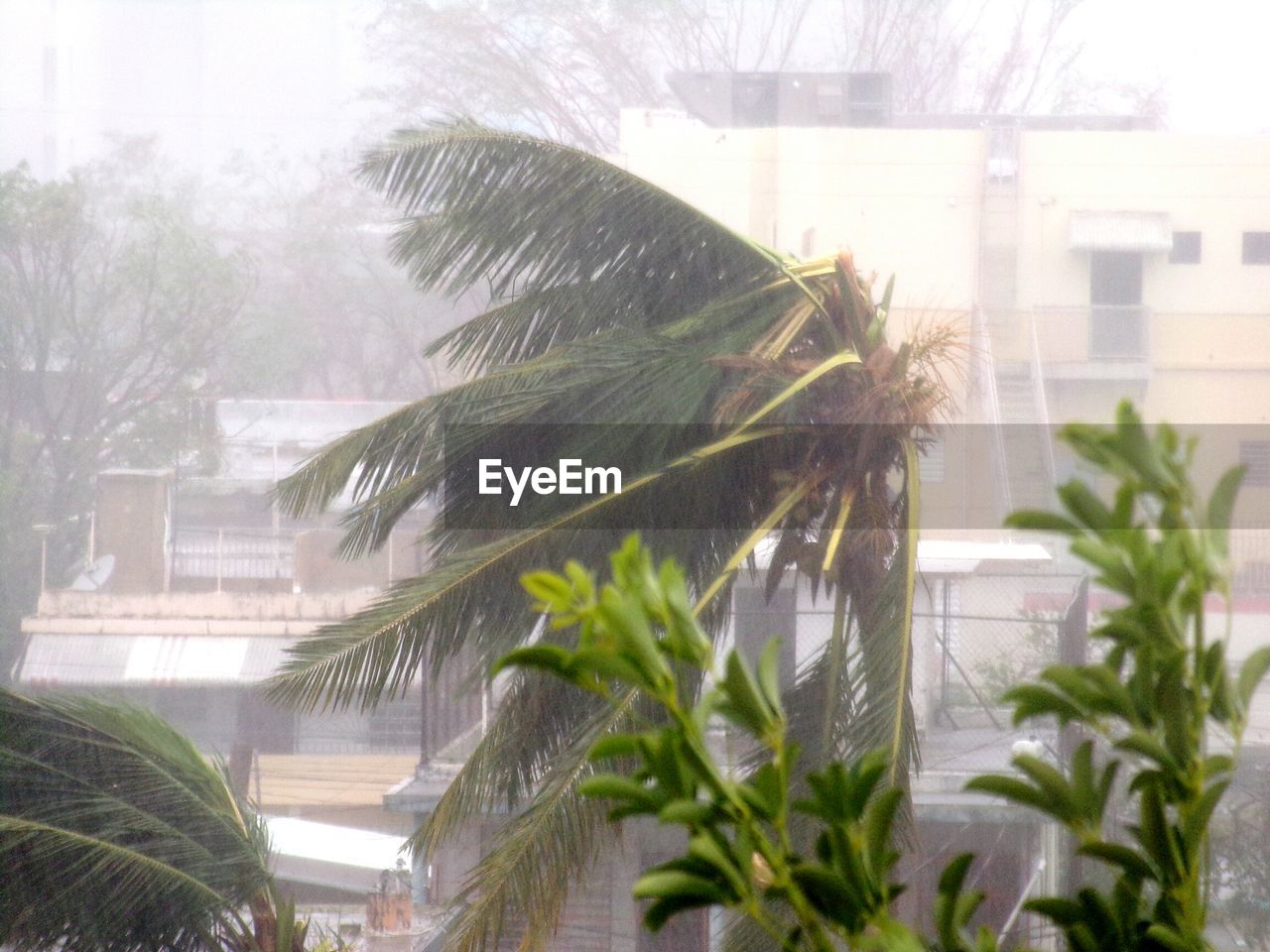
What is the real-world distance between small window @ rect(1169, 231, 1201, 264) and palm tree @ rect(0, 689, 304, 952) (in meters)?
1.62

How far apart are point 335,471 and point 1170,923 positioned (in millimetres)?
1389

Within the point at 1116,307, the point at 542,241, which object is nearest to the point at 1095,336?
the point at 1116,307

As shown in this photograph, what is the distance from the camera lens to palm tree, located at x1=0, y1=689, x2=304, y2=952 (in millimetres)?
1867

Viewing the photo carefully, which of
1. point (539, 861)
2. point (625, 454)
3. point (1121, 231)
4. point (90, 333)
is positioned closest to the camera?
point (539, 861)

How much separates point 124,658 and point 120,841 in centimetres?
30

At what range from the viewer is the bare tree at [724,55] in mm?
1836

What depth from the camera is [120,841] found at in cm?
194

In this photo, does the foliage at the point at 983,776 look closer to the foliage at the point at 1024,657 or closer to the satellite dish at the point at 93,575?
the foliage at the point at 1024,657

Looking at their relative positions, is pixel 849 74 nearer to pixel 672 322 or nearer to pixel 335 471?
pixel 672 322

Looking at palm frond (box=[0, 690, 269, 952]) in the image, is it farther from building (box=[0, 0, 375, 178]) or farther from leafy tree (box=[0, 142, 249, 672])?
building (box=[0, 0, 375, 178])

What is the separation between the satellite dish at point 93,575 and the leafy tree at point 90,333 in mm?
31

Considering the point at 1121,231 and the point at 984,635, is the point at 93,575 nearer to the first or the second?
the point at 984,635

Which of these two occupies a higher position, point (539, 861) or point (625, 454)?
point (625, 454)

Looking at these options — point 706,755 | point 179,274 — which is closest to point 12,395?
point 179,274
